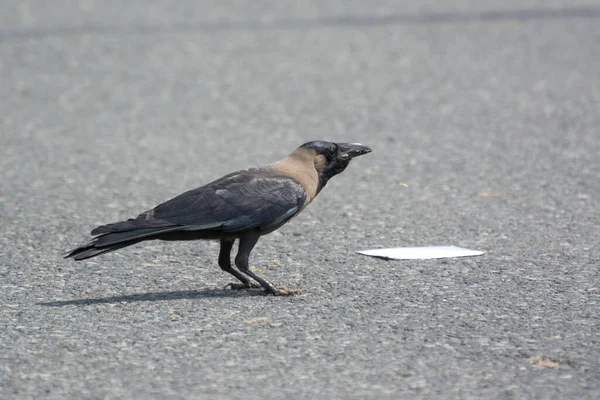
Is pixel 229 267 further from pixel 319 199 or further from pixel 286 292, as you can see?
pixel 319 199

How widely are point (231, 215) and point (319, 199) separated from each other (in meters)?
2.79

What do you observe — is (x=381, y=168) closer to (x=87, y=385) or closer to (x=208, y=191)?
(x=208, y=191)

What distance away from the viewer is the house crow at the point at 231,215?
5.47m

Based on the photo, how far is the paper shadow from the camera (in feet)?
55.0

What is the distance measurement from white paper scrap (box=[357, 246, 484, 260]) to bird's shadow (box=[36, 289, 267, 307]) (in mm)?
1031

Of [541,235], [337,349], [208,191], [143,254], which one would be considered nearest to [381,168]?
[541,235]

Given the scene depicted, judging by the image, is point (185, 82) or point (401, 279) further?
point (185, 82)

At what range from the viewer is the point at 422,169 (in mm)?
9305

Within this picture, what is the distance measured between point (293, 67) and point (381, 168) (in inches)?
199

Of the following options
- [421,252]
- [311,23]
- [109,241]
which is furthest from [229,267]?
[311,23]

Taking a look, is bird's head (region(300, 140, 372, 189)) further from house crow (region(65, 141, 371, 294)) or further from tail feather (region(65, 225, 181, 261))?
tail feather (region(65, 225, 181, 261))

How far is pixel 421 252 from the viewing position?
669 centimetres

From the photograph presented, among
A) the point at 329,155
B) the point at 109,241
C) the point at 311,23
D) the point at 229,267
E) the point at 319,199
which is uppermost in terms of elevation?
the point at 311,23

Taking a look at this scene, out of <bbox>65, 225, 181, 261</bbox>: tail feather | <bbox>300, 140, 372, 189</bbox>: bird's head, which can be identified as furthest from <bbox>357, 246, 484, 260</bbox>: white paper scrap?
<bbox>65, 225, 181, 261</bbox>: tail feather
